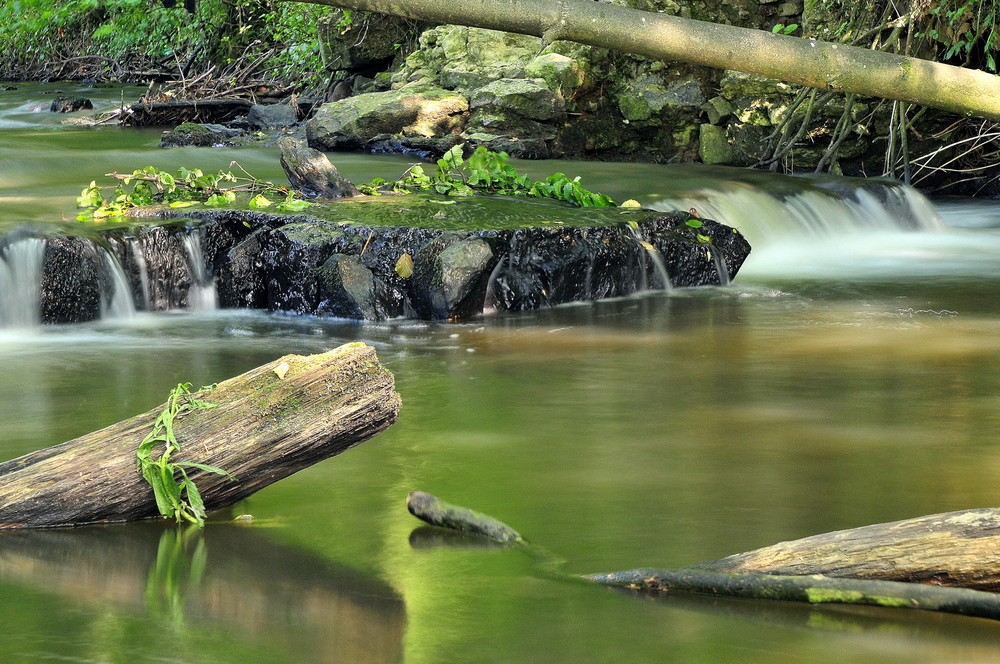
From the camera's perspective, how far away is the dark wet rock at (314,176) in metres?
9.55

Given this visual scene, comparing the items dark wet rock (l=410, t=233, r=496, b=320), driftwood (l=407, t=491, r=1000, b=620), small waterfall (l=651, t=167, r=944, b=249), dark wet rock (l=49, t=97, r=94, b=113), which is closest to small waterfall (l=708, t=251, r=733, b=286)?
small waterfall (l=651, t=167, r=944, b=249)

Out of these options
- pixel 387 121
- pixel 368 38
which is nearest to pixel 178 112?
pixel 368 38

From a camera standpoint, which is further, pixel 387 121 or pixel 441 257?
pixel 387 121

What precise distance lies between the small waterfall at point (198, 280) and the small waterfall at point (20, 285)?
95cm

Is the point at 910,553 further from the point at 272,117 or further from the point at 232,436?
the point at 272,117

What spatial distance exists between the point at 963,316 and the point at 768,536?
4646 mm

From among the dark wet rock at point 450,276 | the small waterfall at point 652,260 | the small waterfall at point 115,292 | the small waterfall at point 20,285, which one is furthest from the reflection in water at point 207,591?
→ the small waterfall at point 652,260

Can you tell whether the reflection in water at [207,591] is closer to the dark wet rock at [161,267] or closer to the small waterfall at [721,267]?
the dark wet rock at [161,267]

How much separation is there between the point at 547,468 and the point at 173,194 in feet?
18.1

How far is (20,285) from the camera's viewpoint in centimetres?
788

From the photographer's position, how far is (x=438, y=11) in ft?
16.1

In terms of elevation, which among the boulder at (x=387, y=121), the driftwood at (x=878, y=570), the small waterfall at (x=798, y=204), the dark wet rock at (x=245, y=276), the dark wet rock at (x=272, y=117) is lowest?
the driftwood at (x=878, y=570)

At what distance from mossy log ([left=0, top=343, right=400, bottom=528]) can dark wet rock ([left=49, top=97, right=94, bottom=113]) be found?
661 inches

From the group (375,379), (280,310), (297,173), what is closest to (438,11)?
(375,379)
